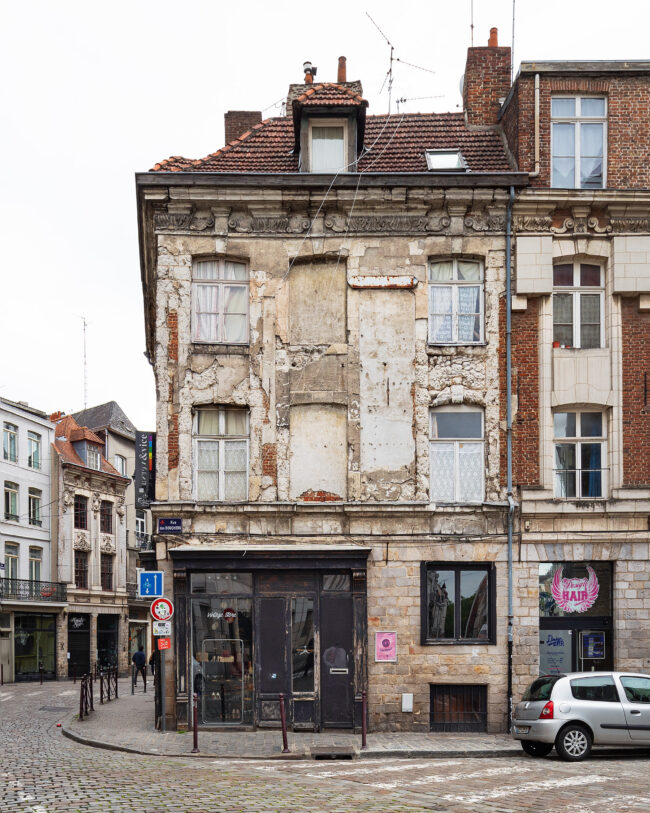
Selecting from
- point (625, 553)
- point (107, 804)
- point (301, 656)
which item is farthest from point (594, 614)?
point (107, 804)

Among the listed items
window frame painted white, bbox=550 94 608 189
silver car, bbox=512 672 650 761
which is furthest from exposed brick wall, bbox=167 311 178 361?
silver car, bbox=512 672 650 761

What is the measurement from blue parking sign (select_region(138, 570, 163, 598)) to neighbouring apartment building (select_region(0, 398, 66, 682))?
28.5m

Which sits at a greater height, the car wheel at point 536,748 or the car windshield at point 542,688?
the car windshield at point 542,688

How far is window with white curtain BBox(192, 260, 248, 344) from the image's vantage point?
21.2 metres

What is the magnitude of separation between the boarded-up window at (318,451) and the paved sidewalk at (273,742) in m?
4.52

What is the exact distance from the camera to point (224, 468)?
20.9 metres

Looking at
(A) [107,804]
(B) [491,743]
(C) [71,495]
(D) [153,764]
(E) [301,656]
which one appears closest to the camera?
(A) [107,804]

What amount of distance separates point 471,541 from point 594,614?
284cm

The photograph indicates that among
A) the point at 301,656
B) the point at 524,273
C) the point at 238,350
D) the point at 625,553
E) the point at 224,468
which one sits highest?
the point at 524,273

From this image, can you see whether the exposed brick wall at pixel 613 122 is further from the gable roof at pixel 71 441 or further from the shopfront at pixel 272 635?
the gable roof at pixel 71 441

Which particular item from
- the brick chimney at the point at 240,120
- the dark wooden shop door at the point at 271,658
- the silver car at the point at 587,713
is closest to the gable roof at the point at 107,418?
the brick chimney at the point at 240,120

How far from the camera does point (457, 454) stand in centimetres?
2100

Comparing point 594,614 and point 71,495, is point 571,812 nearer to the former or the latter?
point 594,614

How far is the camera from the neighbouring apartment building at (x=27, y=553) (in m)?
46.8
